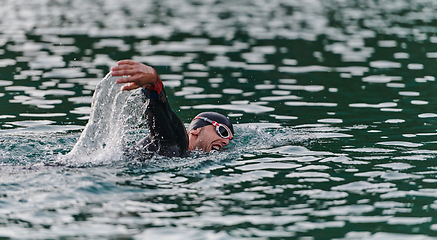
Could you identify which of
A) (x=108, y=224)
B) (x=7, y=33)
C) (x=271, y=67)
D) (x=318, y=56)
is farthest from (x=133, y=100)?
(x=7, y=33)

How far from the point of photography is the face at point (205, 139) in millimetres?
8539

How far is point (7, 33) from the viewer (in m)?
20.2

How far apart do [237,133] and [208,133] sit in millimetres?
1321

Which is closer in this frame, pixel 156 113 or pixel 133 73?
pixel 133 73

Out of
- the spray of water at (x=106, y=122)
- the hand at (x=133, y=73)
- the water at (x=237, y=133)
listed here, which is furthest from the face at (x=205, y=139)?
the hand at (x=133, y=73)

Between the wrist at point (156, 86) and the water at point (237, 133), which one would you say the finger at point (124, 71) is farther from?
the water at point (237, 133)

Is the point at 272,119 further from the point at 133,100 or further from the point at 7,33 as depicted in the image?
the point at 7,33

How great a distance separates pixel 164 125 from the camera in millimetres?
7402

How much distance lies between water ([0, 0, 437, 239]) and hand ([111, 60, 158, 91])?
1041mm

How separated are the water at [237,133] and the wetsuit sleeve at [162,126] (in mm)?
180

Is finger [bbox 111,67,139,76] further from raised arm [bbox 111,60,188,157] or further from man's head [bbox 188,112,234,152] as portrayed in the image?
man's head [bbox 188,112,234,152]

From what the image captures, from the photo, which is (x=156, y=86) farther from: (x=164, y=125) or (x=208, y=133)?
(x=208, y=133)

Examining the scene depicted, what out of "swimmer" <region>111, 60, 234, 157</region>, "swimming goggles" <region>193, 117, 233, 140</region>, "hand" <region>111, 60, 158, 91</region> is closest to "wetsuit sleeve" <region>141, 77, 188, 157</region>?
"swimmer" <region>111, 60, 234, 157</region>

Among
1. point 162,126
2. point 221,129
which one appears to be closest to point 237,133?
point 221,129
